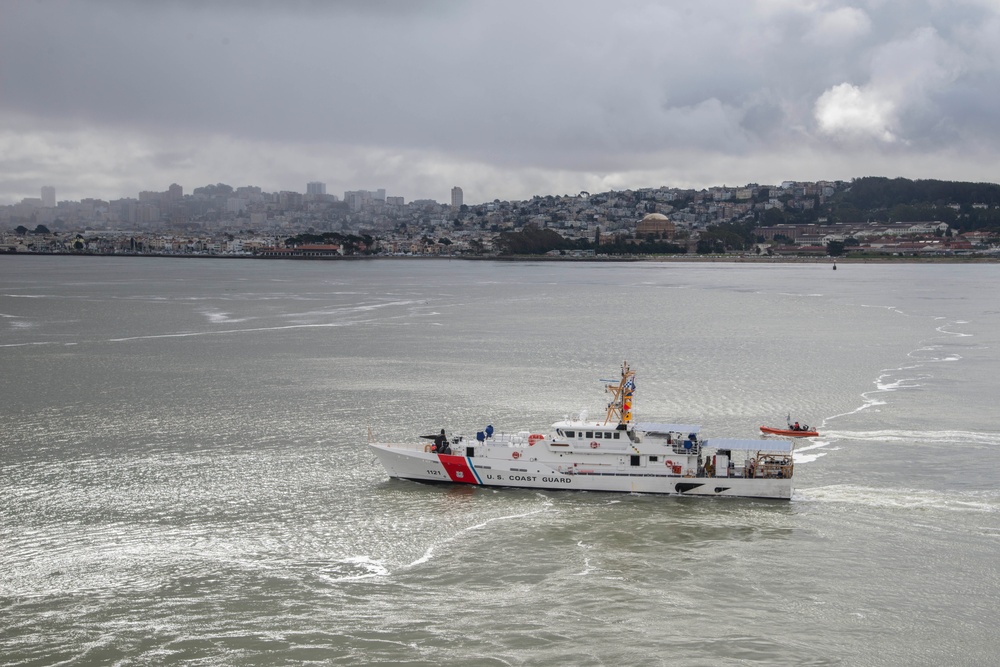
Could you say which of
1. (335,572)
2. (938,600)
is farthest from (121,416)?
(938,600)

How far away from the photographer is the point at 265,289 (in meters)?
102

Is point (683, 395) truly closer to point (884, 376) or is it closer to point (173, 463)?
point (884, 376)

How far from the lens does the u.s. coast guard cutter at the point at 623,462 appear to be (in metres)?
24.1

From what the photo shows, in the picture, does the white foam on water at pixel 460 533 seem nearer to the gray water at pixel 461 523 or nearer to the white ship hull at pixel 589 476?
the gray water at pixel 461 523

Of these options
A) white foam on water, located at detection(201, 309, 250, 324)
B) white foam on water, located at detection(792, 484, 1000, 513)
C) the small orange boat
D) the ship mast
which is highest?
the ship mast

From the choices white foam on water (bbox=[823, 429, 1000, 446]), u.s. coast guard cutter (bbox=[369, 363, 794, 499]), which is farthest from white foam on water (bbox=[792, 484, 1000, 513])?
white foam on water (bbox=[823, 429, 1000, 446])

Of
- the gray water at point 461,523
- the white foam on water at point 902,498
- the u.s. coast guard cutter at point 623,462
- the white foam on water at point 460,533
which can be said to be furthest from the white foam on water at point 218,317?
the white foam on water at point 902,498

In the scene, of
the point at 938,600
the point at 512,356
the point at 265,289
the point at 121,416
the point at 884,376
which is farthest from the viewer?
the point at 265,289

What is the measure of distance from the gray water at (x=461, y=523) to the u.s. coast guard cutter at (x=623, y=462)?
0.43 m

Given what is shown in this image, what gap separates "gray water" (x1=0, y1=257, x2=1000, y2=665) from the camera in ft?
52.8

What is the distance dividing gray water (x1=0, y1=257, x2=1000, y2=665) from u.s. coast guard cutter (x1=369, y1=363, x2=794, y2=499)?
1.41ft

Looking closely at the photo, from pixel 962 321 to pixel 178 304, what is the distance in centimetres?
5989

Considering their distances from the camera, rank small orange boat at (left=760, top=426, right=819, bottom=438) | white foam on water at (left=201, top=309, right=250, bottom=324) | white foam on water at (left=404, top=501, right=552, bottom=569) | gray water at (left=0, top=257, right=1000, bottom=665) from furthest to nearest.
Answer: white foam on water at (left=201, top=309, right=250, bottom=324)
small orange boat at (left=760, top=426, right=819, bottom=438)
white foam on water at (left=404, top=501, right=552, bottom=569)
gray water at (left=0, top=257, right=1000, bottom=665)

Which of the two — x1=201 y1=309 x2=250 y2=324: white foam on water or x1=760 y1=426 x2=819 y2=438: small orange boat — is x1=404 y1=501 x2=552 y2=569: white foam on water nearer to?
x1=760 y1=426 x2=819 y2=438: small orange boat
